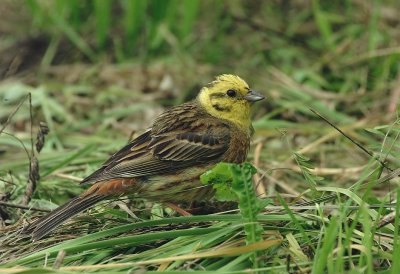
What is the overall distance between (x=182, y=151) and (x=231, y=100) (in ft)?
1.52

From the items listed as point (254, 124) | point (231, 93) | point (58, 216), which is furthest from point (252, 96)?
point (58, 216)

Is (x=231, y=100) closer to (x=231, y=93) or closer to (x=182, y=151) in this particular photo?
(x=231, y=93)

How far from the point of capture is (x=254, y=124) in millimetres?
5082

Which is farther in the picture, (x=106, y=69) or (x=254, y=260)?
(x=106, y=69)

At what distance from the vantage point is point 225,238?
3.04 meters

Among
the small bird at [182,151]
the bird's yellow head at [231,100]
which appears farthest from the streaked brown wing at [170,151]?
the bird's yellow head at [231,100]

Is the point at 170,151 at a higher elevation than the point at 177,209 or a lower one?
higher

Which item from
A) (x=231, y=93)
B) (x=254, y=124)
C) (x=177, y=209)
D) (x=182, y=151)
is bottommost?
(x=177, y=209)

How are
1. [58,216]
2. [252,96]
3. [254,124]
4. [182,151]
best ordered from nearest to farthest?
[58,216]
[182,151]
[252,96]
[254,124]

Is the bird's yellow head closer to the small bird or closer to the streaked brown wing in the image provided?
the small bird

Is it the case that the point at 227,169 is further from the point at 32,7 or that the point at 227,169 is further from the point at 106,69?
the point at 32,7

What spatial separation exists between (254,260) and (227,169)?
39 centimetres

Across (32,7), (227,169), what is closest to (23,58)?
(32,7)

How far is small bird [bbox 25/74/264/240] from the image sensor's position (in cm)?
360
